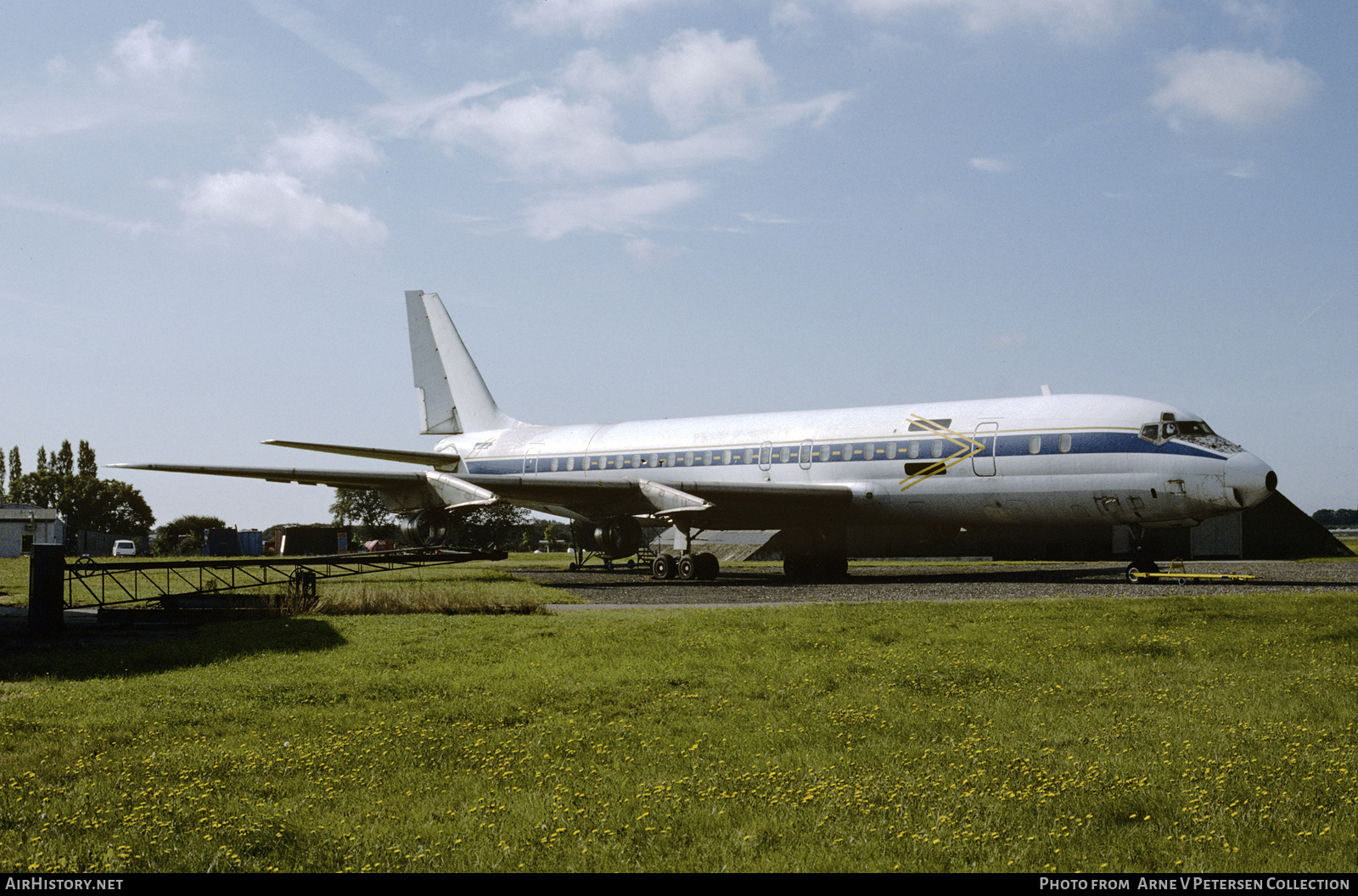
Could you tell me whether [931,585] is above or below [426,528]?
below

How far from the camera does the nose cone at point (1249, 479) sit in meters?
22.6

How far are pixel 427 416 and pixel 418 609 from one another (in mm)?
21912

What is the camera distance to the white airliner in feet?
78.1

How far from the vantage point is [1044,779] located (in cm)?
675

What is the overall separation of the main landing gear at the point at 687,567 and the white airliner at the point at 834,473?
0.16 ft

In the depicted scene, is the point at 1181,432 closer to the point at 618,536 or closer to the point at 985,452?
the point at 985,452

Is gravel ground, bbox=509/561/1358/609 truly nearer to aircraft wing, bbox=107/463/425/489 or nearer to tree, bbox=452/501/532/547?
aircraft wing, bbox=107/463/425/489

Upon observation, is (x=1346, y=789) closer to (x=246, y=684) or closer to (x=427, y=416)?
(x=246, y=684)

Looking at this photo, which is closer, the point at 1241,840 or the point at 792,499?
the point at 1241,840

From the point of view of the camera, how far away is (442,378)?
39.7 meters

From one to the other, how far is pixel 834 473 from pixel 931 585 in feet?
14.9

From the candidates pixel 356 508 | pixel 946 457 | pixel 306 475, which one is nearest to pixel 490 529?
pixel 356 508
